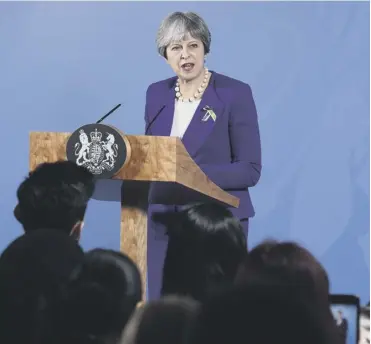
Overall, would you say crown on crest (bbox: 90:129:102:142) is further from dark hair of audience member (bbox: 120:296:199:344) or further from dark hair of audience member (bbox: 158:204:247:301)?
dark hair of audience member (bbox: 120:296:199:344)

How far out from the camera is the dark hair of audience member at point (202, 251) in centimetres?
228

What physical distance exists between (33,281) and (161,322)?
16.5 inches

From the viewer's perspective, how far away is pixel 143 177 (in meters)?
2.83

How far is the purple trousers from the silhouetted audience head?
2.14 feet

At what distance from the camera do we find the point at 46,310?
180 centimetres

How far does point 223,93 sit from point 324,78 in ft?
4.04

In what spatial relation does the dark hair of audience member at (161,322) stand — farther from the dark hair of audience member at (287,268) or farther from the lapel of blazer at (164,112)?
the lapel of blazer at (164,112)

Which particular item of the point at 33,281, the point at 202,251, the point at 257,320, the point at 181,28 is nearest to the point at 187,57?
the point at 181,28

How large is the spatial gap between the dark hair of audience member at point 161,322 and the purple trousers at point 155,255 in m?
1.60

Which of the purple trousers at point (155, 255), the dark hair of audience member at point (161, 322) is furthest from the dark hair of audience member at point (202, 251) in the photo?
the purple trousers at point (155, 255)

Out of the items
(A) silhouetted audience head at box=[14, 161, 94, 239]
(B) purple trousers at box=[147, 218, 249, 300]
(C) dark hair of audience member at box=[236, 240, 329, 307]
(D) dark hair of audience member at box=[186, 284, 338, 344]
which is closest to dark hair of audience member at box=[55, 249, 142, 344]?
(C) dark hair of audience member at box=[236, 240, 329, 307]

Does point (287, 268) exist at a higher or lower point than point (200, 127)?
lower

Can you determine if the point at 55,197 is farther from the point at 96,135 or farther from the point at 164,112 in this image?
the point at 164,112

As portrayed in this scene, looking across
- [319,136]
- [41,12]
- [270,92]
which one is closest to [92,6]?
[41,12]
